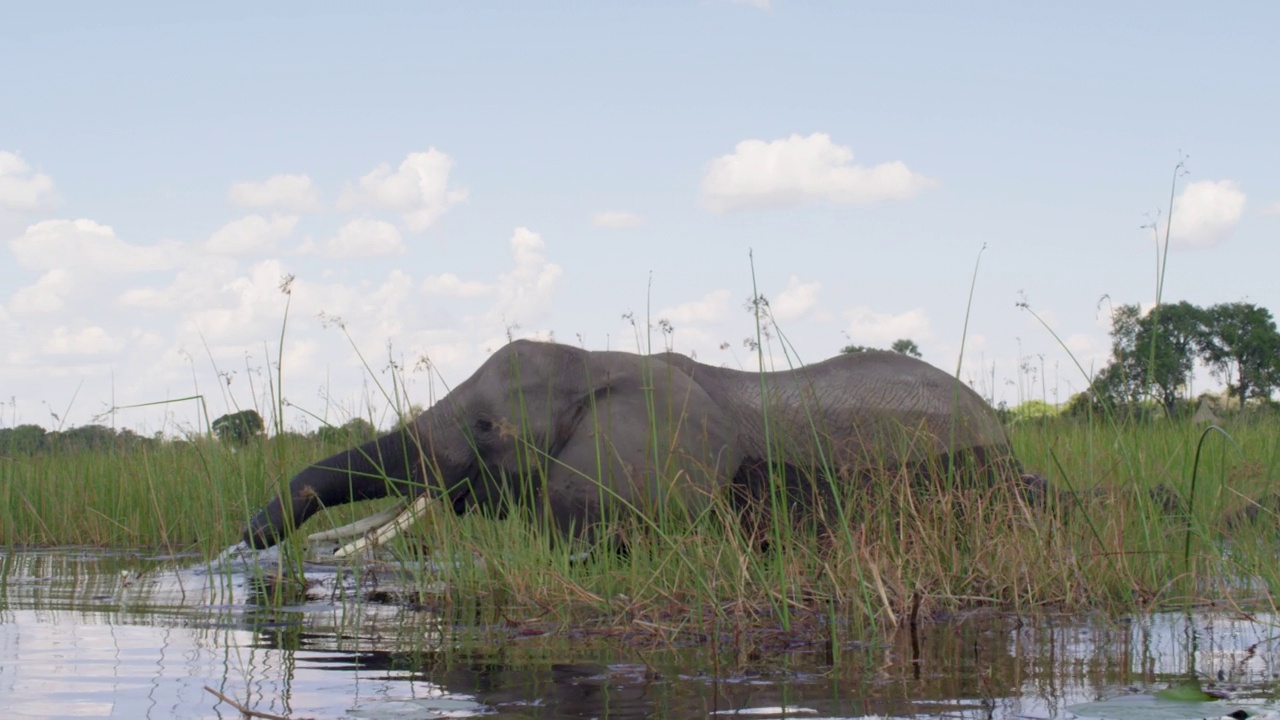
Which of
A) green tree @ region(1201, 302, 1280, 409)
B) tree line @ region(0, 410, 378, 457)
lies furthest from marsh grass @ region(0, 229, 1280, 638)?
green tree @ region(1201, 302, 1280, 409)

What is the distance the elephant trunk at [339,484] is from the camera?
6262mm

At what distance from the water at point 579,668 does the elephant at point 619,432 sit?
1592 millimetres

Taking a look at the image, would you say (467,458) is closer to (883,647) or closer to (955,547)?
(955,547)

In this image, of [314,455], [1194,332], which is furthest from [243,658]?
[1194,332]

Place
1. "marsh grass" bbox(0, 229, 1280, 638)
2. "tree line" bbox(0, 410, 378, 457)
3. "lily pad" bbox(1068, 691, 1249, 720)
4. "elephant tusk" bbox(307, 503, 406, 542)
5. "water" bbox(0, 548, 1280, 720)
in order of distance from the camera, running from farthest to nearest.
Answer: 1. "tree line" bbox(0, 410, 378, 457)
2. "elephant tusk" bbox(307, 503, 406, 542)
3. "marsh grass" bbox(0, 229, 1280, 638)
4. "water" bbox(0, 548, 1280, 720)
5. "lily pad" bbox(1068, 691, 1249, 720)

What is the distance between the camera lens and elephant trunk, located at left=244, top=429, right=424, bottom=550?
6.26 m

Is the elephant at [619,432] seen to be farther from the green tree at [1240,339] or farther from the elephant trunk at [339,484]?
the green tree at [1240,339]

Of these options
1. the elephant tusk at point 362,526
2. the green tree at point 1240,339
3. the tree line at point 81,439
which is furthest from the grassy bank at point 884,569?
the green tree at point 1240,339

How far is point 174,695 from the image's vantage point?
10.1ft

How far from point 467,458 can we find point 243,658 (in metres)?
2.93

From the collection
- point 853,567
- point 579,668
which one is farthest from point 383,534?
point 579,668

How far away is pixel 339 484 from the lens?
661 cm

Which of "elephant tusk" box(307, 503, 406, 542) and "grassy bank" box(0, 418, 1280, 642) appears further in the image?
"elephant tusk" box(307, 503, 406, 542)

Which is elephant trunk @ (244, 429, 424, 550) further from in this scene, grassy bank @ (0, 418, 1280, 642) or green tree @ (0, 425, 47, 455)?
green tree @ (0, 425, 47, 455)
